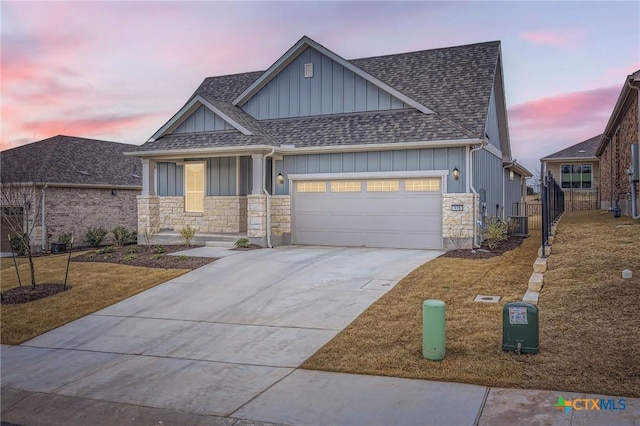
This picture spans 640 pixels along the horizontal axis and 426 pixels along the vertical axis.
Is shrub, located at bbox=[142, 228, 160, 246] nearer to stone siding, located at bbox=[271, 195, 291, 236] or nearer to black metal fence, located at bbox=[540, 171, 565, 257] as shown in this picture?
stone siding, located at bbox=[271, 195, 291, 236]

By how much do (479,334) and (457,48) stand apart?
622 inches

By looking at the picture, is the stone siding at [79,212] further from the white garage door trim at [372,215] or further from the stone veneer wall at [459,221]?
the stone veneer wall at [459,221]

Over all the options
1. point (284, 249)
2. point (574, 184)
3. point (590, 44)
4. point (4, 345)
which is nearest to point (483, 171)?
point (590, 44)

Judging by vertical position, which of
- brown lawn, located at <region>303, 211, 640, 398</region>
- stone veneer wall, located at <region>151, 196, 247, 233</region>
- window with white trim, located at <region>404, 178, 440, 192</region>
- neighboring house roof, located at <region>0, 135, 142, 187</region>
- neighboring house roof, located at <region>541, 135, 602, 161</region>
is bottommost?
brown lawn, located at <region>303, 211, 640, 398</region>

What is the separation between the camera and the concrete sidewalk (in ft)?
17.4

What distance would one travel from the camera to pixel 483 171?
17734mm

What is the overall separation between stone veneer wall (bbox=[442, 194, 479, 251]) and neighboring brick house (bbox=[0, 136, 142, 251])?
55.5 feet

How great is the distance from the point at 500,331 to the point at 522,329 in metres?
1.00

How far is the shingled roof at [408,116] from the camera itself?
16578 millimetres

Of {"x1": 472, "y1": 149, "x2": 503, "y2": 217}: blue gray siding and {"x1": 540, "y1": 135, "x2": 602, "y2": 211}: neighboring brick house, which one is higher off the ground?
{"x1": 540, "y1": 135, "x2": 602, "y2": 211}: neighboring brick house

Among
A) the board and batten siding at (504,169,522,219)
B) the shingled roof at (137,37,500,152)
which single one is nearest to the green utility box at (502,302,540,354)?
the shingled roof at (137,37,500,152)

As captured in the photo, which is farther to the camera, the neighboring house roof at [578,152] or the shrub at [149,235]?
the neighboring house roof at [578,152]

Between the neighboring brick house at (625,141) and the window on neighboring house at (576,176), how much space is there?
622 inches

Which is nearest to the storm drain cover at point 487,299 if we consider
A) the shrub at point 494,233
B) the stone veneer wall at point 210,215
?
the shrub at point 494,233
